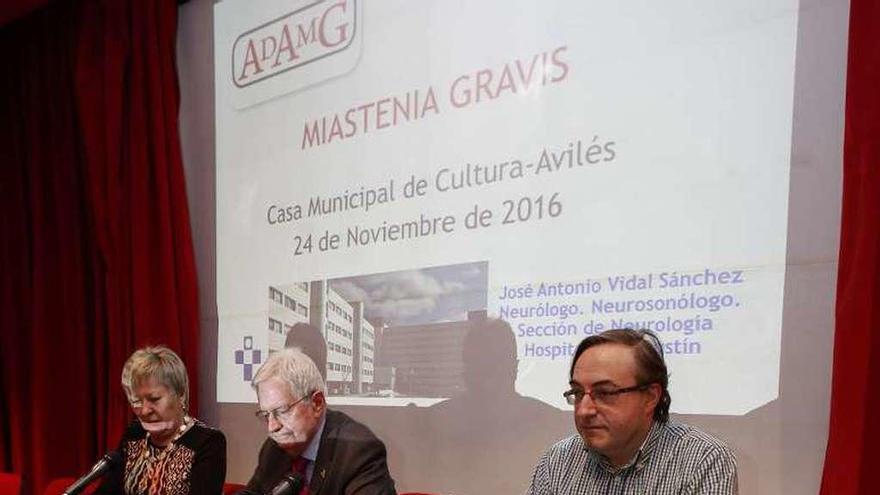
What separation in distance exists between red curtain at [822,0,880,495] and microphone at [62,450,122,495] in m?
2.10

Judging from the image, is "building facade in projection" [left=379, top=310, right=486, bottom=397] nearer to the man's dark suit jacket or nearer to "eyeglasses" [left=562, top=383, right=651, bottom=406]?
the man's dark suit jacket

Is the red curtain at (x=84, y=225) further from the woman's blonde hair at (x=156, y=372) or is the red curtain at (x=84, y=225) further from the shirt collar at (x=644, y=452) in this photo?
the shirt collar at (x=644, y=452)

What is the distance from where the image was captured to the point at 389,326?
2799 millimetres

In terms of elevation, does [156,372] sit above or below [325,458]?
above

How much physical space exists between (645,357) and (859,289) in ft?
1.49

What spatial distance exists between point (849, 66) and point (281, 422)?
1747mm

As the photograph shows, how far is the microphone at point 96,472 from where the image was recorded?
Answer: 2.47 meters

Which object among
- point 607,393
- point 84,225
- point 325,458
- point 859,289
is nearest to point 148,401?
point 325,458

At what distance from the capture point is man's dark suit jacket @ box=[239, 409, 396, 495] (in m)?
2.21

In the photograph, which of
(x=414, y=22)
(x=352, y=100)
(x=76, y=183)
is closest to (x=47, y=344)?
(x=76, y=183)

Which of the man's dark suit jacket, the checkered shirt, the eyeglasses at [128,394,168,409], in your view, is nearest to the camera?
the checkered shirt

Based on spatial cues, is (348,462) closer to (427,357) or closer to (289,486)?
(289,486)

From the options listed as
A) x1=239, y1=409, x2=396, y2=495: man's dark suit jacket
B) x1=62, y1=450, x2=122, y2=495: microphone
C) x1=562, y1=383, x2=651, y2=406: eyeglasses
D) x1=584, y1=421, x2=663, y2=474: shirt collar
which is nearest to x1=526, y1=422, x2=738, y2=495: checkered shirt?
x1=584, y1=421, x2=663, y2=474: shirt collar

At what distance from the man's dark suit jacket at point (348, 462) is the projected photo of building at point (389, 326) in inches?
15.3
